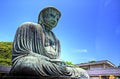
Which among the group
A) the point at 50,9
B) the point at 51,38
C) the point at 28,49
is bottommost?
the point at 28,49

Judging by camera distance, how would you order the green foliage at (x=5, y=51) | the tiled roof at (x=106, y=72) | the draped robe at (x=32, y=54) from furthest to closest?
the tiled roof at (x=106, y=72)
the green foliage at (x=5, y=51)
the draped robe at (x=32, y=54)

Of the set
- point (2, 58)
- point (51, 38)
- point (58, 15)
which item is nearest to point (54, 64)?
point (51, 38)

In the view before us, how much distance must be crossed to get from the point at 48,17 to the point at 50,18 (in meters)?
0.05

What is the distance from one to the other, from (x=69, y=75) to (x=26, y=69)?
0.88 meters

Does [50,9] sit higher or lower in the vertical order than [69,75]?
higher

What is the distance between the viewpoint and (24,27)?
4.16m

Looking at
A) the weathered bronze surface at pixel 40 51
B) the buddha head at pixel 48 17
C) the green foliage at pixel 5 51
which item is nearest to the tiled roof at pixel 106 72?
the green foliage at pixel 5 51

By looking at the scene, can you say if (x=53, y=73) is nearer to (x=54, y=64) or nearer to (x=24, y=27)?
(x=54, y=64)

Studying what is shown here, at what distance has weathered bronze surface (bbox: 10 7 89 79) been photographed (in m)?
3.50

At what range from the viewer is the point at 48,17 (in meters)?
4.53

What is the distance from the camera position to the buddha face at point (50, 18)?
4.53 metres

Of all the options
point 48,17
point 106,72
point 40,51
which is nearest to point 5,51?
point 106,72

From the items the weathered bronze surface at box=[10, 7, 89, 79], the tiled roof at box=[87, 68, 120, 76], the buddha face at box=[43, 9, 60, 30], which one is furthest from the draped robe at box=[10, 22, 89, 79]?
the tiled roof at box=[87, 68, 120, 76]

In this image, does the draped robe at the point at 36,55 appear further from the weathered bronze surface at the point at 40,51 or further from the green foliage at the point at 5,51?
the green foliage at the point at 5,51
